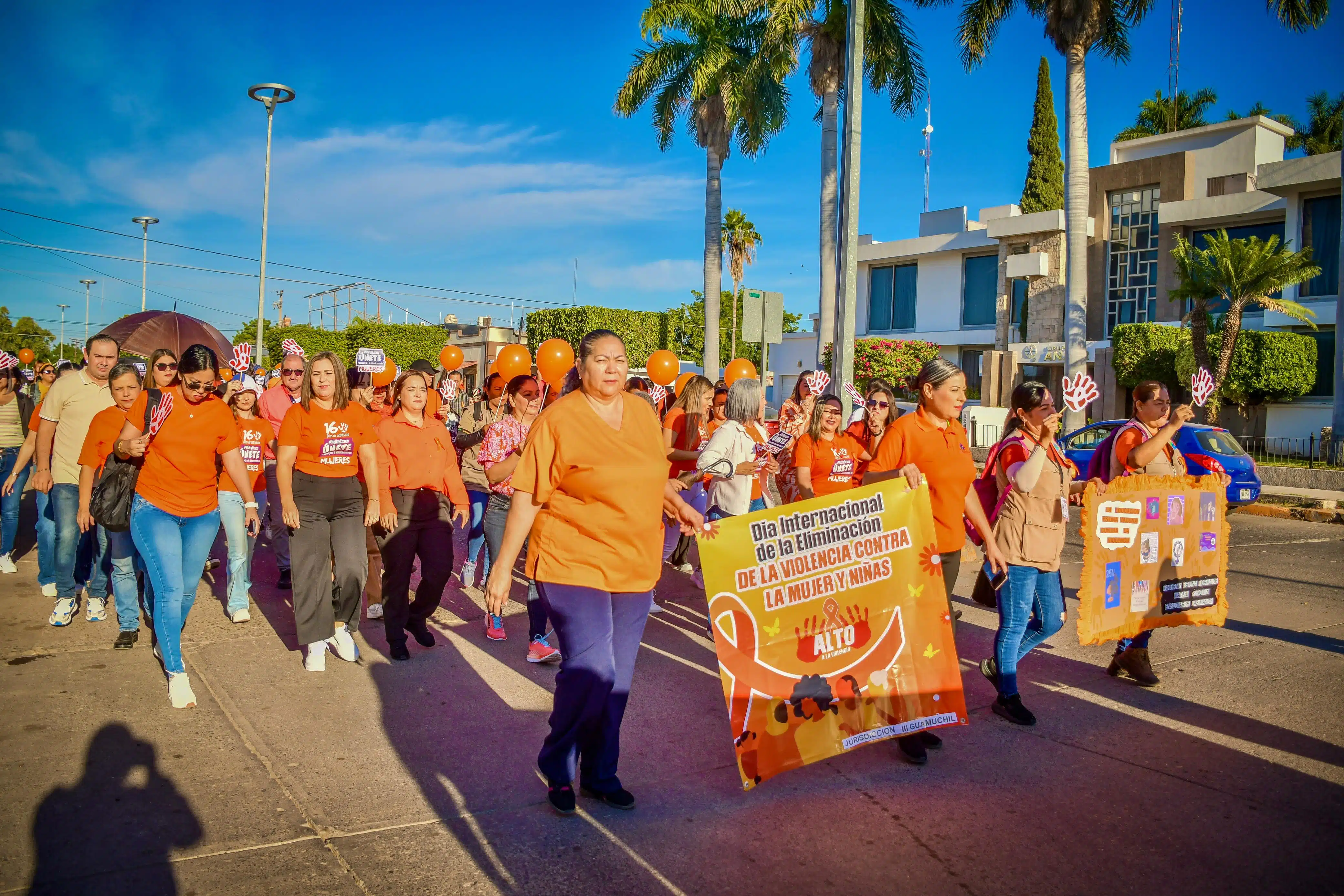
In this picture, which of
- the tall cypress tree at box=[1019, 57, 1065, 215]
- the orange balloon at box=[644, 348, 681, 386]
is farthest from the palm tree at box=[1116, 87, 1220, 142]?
the orange balloon at box=[644, 348, 681, 386]

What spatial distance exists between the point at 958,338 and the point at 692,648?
32.0m

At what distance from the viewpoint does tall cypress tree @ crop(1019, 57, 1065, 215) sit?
37.4 metres

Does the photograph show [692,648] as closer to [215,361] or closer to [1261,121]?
[215,361]

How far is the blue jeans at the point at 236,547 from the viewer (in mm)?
6707

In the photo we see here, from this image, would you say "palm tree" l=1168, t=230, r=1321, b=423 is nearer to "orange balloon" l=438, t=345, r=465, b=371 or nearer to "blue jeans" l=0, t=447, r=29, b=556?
"orange balloon" l=438, t=345, r=465, b=371

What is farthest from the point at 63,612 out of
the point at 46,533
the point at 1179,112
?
the point at 1179,112

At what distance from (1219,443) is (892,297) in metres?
24.9

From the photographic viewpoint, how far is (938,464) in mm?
4590

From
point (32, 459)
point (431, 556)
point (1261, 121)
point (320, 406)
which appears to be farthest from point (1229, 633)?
point (1261, 121)

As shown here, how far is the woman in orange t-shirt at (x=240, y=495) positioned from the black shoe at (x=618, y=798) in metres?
3.16

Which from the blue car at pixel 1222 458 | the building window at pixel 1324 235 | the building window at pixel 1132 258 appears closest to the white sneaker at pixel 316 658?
the blue car at pixel 1222 458

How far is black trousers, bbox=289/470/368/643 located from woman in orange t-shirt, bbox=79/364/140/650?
1088mm

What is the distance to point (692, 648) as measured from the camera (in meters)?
6.25

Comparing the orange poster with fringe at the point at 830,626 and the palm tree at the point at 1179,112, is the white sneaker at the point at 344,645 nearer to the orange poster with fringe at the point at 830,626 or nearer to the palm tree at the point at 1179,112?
the orange poster with fringe at the point at 830,626
